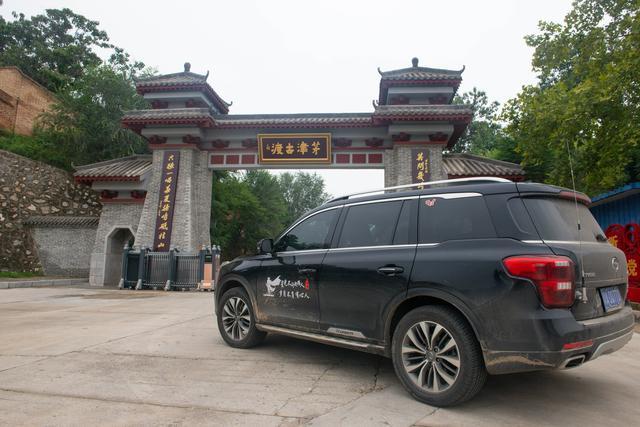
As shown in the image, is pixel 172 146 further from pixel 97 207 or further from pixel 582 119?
pixel 582 119

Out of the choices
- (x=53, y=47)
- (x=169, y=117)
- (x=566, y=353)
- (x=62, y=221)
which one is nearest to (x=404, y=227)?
(x=566, y=353)

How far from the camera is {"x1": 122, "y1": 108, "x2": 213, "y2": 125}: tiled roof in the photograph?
15391mm

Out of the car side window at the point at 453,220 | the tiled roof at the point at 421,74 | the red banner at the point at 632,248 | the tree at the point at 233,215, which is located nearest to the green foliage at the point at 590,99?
the red banner at the point at 632,248

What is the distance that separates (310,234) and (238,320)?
149 cm

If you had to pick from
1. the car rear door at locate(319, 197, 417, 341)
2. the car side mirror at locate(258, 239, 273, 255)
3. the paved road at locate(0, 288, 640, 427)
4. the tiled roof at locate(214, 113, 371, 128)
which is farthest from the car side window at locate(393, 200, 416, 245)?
the tiled roof at locate(214, 113, 371, 128)

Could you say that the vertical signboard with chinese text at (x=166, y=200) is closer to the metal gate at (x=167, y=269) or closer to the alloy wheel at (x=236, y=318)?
the metal gate at (x=167, y=269)

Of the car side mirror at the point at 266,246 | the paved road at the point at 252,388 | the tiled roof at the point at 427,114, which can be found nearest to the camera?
the paved road at the point at 252,388

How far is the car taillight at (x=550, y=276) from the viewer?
8.22 ft

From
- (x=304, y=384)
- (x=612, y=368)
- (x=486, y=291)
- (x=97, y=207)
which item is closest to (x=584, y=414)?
(x=486, y=291)

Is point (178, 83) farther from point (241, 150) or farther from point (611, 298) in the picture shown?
point (611, 298)

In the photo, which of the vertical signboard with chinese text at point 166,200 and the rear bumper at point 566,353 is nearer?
the rear bumper at point 566,353

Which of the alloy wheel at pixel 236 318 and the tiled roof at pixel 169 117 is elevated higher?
the tiled roof at pixel 169 117

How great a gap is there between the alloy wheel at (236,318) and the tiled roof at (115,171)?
12885 millimetres

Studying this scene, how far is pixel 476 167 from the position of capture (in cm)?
1541
